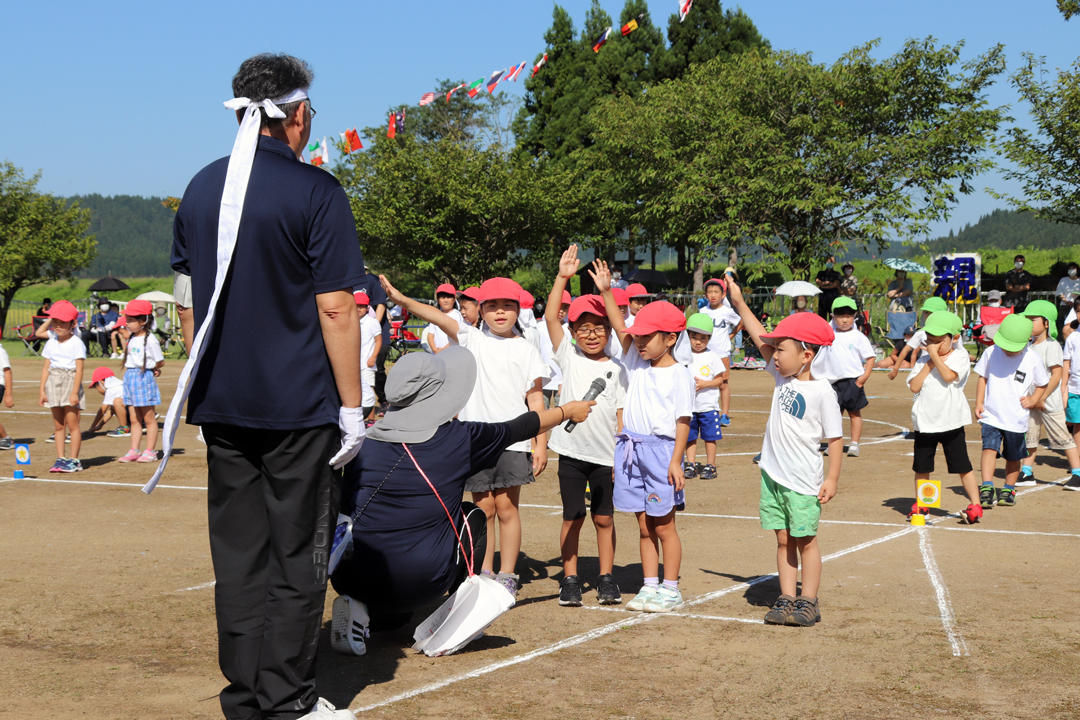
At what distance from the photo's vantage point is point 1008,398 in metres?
8.97

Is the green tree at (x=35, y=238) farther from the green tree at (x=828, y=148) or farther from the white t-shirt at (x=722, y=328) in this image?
the white t-shirt at (x=722, y=328)

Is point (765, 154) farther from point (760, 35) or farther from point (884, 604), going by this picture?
point (884, 604)

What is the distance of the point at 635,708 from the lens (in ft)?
13.6

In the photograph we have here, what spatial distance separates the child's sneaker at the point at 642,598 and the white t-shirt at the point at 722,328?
20.9ft

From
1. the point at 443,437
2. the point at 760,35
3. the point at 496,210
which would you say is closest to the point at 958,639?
the point at 443,437

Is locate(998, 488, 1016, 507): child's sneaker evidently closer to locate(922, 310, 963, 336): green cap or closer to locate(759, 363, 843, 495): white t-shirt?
locate(922, 310, 963, 336): green cap

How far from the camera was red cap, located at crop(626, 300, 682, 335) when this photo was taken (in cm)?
584

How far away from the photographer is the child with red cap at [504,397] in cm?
608

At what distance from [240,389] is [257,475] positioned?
0.35m

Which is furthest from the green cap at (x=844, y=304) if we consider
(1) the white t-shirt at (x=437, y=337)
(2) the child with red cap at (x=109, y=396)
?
(2) the child with red cap at (x=109, y=396)

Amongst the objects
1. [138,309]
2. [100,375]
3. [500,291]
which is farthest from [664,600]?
[100,375]

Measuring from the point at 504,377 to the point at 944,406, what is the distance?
426 cm

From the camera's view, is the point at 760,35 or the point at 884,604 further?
the point at 760,35

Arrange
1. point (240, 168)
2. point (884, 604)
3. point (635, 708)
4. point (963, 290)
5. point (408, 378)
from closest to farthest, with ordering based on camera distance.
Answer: point (240, 168), point (635, 708), point (408, 378), point (884, 604), point (963, 290)
